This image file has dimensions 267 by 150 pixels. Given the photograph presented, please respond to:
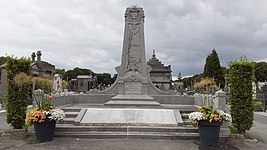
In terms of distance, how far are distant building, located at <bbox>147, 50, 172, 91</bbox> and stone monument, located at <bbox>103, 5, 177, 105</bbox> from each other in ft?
44.3

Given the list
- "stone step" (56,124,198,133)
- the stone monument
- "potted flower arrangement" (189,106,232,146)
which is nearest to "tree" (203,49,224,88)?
the stone monument

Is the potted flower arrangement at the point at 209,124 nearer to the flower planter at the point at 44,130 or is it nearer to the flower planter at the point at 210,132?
the flower planter at the point at 210,132

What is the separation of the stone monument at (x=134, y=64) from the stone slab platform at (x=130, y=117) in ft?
17.3

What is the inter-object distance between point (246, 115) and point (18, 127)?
27.6 feet

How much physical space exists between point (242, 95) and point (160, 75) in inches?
889

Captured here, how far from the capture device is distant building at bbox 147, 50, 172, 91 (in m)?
29.6

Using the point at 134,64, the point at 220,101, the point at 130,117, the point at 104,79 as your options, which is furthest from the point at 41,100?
the point at 104,79

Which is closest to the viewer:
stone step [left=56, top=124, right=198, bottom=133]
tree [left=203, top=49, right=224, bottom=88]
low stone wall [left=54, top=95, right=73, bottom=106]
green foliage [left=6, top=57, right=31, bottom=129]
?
stone step [left=56, top=124, right=198, bottom=133]

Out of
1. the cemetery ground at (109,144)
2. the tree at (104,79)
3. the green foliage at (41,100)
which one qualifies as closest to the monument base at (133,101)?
the green foliage at (41,100)

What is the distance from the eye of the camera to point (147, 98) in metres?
13.5

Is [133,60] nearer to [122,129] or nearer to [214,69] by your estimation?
[122,129]

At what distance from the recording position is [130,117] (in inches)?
369

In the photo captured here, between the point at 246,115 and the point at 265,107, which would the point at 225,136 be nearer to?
the point at 246,115

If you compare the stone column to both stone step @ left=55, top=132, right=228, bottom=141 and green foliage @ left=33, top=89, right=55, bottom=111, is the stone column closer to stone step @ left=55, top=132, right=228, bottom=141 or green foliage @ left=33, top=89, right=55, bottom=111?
stone step @ left=55, top=132, right=228, bottom=141
